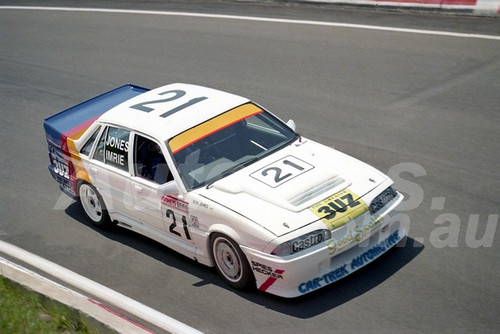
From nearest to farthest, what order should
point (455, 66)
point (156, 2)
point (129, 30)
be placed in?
point (455, 66) < point (129, 30) < point (156, 2)

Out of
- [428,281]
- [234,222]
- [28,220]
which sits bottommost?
[28,220]

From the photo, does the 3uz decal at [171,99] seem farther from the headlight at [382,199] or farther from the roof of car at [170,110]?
the headlight at [382,199]

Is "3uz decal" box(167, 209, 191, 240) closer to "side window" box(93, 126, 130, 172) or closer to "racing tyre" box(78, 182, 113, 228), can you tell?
"side window" box(93, 126, 130, 172)

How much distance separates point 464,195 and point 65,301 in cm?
478

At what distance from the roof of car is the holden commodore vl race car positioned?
0.05 feet

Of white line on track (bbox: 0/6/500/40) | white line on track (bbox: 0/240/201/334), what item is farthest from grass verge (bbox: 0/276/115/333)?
white line on track (bbox: 0/6/500/40)

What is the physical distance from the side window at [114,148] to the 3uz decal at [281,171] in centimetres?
168

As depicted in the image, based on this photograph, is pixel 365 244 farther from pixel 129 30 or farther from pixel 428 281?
pixel 129 30

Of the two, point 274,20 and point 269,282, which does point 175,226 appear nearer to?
point 269,282

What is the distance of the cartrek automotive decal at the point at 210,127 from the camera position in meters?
8.01

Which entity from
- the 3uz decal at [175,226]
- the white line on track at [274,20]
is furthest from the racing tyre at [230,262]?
the white line on track at [274,20]

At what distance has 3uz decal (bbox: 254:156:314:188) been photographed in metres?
7.54

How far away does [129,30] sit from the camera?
1783cm

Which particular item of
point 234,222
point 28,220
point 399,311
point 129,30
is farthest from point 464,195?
point 129,30
